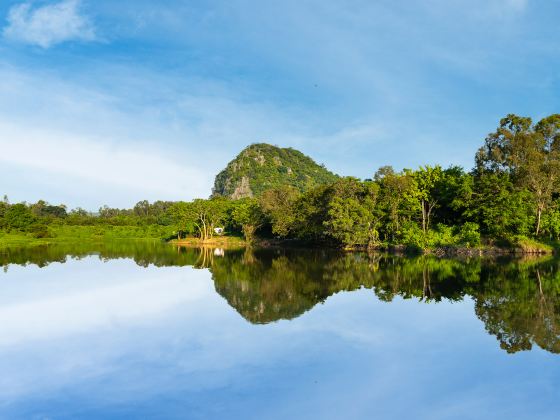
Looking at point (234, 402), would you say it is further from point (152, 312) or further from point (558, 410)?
point (152, 312)

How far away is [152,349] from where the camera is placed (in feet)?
35.9

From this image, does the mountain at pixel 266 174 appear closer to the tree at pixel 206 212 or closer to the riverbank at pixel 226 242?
the riverbank at pixel 226 242

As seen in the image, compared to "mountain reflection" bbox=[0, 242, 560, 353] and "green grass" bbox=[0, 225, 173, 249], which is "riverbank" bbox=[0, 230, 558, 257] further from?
"mountain reflection" bbox=[0, 242, 560, 353]

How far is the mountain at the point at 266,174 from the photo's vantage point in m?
164

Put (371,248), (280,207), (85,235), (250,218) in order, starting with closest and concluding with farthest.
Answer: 1. (371,248)
2. (280,207)
3. (250,218)
4. (85,235)

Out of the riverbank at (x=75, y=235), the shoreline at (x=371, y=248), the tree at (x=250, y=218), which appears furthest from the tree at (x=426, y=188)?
the riverbank at (x=75, y=235)

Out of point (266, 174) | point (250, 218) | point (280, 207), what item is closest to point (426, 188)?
point (280, 207)

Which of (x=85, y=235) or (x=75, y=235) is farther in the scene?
(x=85, y=235)

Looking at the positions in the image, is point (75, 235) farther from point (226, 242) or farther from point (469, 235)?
point (469, 235)

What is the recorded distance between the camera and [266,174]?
6786 inches

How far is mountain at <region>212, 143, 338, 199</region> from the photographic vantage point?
539 feet

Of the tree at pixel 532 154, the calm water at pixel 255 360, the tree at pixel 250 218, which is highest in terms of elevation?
the tree at pixel 532 154

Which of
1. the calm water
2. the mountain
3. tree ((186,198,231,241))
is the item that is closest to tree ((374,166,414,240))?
the calm water

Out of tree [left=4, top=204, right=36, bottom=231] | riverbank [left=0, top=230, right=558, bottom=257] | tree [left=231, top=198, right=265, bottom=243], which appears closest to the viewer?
riverbank [left=0, top=230, right=558, bottom=257]
